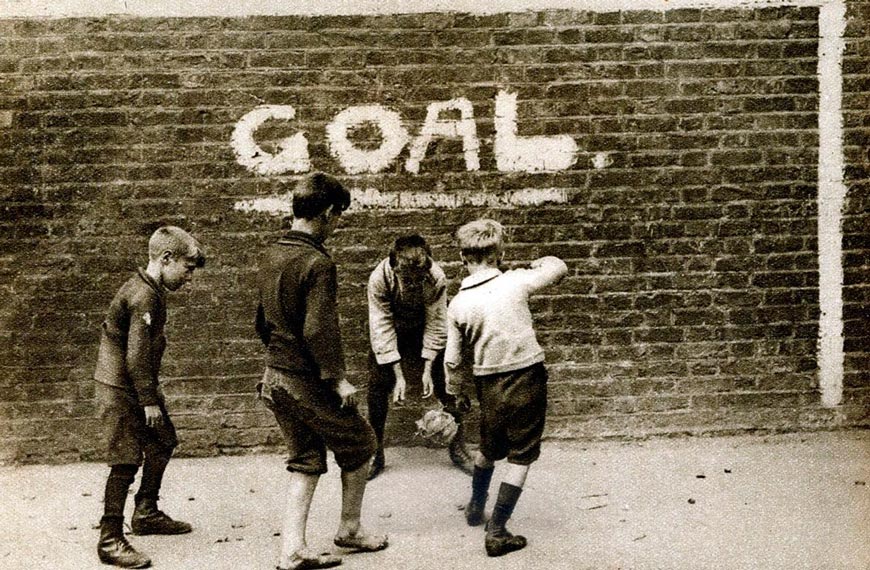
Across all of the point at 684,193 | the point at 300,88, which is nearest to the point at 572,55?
the point at 684,193

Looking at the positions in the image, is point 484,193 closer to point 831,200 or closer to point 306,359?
point 306,359

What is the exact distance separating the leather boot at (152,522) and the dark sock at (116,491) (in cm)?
32

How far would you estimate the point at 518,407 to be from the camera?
409 cm

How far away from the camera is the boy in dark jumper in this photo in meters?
4.09

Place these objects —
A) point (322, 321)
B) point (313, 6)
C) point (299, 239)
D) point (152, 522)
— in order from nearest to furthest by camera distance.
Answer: point (322, 321)
point (299, 239)
point (152, 522)
point (313, 6)

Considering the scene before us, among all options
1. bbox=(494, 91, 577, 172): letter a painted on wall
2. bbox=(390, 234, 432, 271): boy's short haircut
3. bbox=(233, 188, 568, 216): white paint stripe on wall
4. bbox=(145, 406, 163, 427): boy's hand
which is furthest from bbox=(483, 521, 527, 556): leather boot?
bbox=(494, 91, 577, 172): letter a painted on wall

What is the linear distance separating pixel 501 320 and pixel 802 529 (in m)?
1.89

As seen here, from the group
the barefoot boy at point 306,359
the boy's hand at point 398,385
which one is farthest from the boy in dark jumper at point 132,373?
the boy's hand at point 398,385

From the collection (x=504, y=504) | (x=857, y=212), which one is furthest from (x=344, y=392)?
(x=857, y=212)

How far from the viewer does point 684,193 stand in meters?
5.58

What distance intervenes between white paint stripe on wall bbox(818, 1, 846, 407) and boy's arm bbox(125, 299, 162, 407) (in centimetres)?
421

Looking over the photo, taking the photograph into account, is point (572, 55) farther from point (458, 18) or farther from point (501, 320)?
point (501, 320)

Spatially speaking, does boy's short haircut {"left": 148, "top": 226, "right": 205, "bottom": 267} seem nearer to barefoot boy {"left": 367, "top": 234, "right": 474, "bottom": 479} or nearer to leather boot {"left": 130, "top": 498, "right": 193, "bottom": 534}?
barefoot boy {"left": 367, "top": 234, "right": 474, "bottom": 479}

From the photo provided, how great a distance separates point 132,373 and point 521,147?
2773mm
